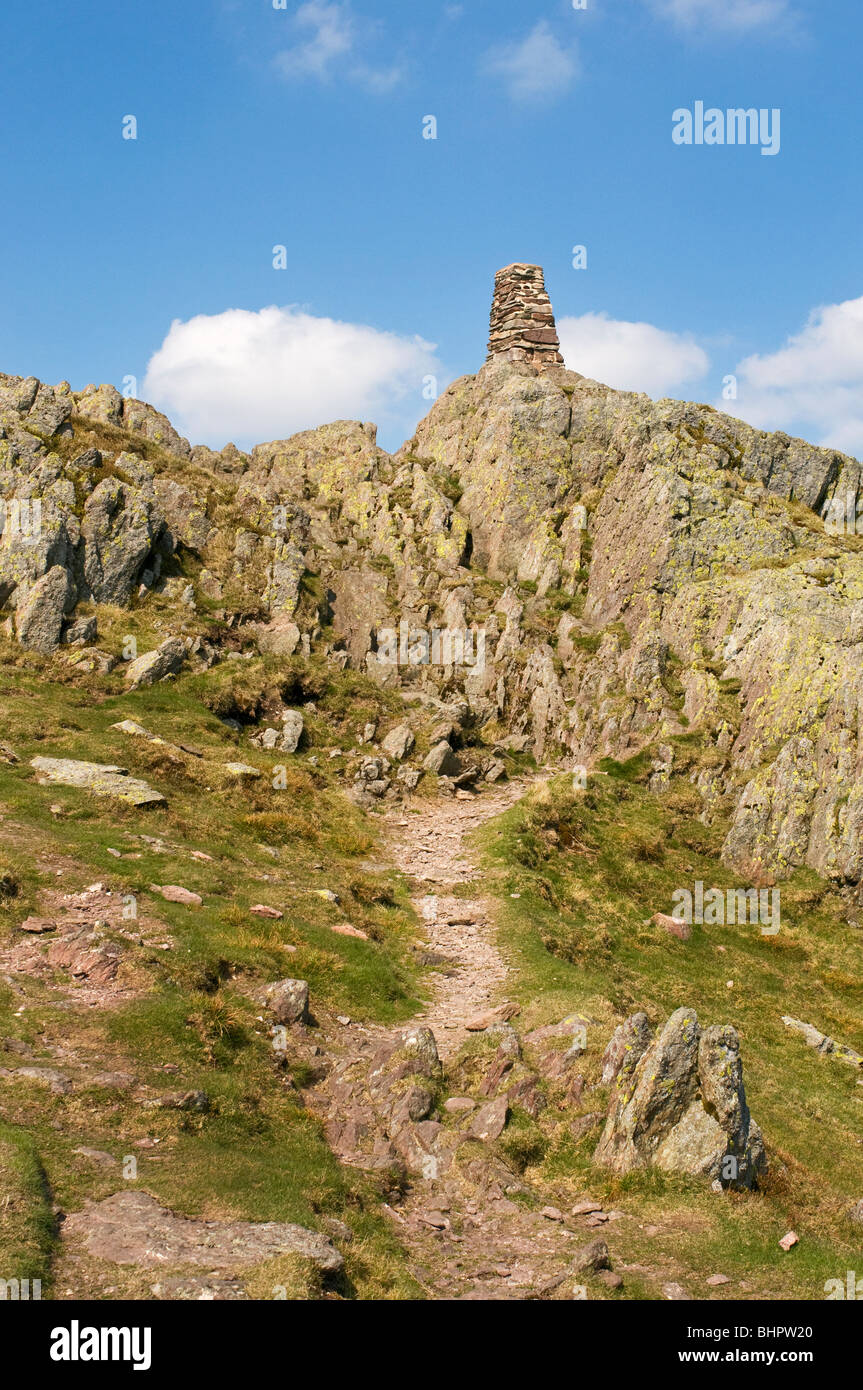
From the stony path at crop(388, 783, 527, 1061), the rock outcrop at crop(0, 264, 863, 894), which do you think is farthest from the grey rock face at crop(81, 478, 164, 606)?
the stony path at crop(388, 783, 527, 1061)

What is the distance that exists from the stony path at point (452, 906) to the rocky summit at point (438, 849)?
0.70 ft

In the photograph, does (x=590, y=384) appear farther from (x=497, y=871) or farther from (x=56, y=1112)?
(x=56, y=1112)

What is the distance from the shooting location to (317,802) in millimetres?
39688

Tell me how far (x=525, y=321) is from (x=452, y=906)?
224 feet

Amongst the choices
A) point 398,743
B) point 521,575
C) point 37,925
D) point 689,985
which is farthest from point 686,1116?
point 521,575

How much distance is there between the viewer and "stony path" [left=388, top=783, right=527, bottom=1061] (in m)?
25.2

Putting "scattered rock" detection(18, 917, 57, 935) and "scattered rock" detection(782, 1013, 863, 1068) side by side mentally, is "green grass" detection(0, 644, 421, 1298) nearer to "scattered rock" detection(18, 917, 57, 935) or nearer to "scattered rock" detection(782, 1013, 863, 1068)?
"scattered rock" detection(18, 917, 57, 935)

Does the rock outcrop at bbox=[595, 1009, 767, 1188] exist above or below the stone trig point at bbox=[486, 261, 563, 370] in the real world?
below

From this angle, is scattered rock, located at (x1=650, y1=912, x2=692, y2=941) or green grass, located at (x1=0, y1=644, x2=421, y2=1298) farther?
Answer: scattered rock, located at (x1=650, y1=912, x2=692, y2=941)

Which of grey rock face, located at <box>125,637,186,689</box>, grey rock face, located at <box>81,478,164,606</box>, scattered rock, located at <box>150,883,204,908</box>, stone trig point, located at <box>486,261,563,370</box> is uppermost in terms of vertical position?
stone trig point, located at <box>486,261,563,370</box>

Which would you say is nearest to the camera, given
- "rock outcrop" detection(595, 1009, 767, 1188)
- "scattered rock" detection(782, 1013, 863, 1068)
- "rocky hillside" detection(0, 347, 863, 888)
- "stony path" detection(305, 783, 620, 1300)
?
"stony path" detection(305, 783, 620, 1300)

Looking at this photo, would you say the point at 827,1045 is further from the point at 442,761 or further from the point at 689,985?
the point at 442,761

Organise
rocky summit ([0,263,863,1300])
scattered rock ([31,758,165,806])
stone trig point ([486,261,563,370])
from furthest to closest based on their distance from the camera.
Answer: stone trig point ([486,261,563,370]) < scattered rock ([31,758,165,806]) < rocky summit ([0,263,863,1300])

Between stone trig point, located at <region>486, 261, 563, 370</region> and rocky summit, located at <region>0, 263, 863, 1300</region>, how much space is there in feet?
1.24
